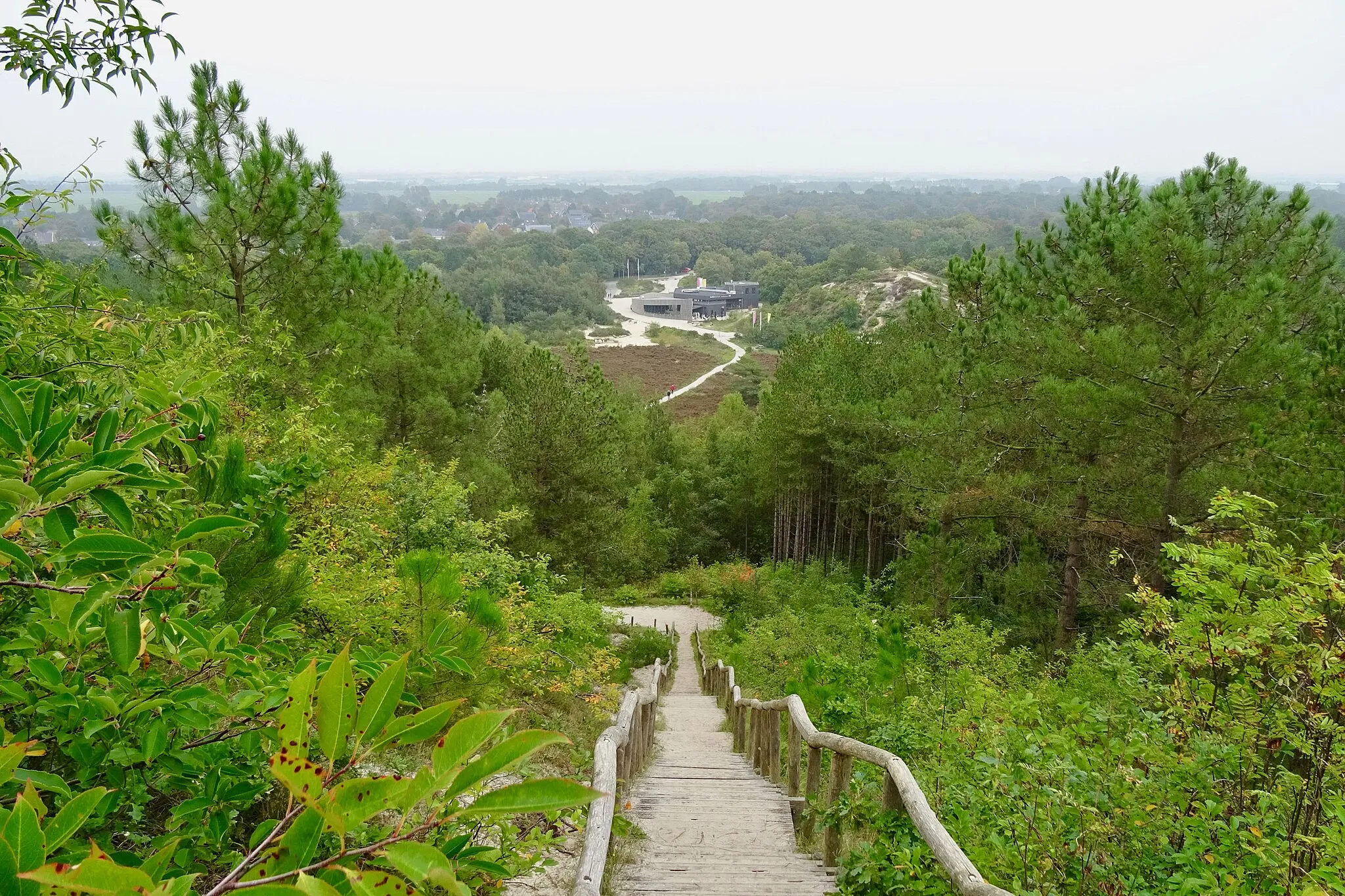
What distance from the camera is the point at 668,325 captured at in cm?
8712

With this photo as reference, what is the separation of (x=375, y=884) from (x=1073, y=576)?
1297 cm

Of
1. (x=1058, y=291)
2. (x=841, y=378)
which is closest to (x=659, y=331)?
(x=841, y=378)

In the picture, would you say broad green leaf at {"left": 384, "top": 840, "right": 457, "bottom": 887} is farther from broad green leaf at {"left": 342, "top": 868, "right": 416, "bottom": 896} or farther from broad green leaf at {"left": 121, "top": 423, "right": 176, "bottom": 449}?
broad green leaf at {"left": 121, "top": 423, "right": 176, "bottom": 449}

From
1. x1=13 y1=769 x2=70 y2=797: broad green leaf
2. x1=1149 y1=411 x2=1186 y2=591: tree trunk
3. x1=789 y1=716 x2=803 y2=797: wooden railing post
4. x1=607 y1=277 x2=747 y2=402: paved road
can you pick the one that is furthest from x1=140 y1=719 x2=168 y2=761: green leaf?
x1=607 y1=277 x2=747 y2=402: paved road

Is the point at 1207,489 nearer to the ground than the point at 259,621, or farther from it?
nearer to the ground

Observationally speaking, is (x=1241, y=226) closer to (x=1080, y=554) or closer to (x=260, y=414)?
(x=1080, y=554)

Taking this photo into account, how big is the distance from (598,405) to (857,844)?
47.5 ft

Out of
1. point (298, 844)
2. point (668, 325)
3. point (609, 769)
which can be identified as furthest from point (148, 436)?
point (668, 325)

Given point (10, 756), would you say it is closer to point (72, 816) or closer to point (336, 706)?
point (72, 816)

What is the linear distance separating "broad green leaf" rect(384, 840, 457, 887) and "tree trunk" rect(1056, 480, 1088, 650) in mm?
12075

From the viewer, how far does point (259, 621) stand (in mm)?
2951

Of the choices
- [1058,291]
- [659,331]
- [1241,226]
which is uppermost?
[1241,226]

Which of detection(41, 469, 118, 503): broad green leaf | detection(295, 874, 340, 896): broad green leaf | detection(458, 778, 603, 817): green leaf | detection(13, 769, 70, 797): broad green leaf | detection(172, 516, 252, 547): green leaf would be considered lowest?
detection(13, 769, 70, 797): broad green leaf

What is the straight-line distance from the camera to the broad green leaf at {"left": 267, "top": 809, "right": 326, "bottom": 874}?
77 centimetres
